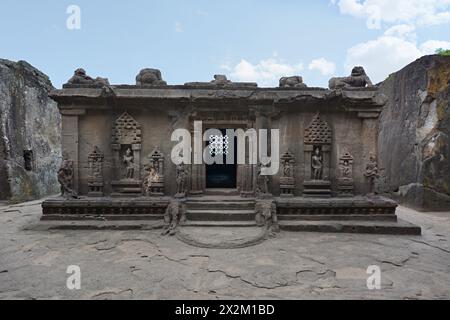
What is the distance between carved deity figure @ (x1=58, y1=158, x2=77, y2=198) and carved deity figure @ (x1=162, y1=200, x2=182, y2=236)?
3030mm

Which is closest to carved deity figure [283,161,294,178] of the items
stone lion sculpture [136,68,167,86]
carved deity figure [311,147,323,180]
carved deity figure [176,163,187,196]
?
carved deity figure [311,147,323,180]

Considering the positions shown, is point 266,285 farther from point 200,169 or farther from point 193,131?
point 193,131

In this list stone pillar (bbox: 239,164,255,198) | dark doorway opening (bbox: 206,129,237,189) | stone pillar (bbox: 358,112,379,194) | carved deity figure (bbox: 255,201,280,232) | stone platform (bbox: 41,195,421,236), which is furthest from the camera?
dark doorway opening (bbox: 206,129,237,189)

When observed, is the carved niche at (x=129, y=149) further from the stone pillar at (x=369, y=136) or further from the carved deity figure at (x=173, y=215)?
the stone pillar at (x=369, y=136)

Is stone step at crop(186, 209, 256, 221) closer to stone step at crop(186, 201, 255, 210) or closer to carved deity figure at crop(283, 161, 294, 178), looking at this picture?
stone step at crop(186, 201, 255, 210)

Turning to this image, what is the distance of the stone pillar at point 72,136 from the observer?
8047 millimetres

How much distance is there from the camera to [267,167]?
809 cm

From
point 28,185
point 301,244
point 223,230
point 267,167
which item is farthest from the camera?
point 28,185

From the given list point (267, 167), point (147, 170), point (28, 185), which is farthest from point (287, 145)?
point (28, 185)

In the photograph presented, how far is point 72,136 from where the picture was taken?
809 cm

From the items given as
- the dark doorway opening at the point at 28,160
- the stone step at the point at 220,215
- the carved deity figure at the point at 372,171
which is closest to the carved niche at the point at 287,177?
the stone step at the point at 220,215

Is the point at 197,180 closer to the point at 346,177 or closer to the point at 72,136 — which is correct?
the point at 72,136

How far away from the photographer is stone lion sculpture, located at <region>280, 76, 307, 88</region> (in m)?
8.45
